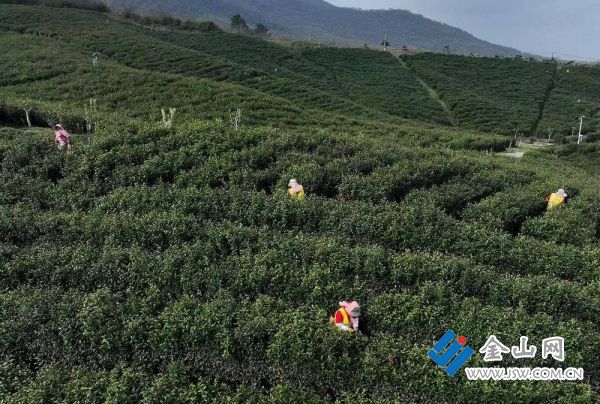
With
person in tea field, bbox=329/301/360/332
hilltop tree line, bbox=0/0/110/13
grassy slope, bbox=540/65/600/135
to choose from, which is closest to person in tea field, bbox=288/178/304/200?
person in tea field, bbox=329/301/360/332

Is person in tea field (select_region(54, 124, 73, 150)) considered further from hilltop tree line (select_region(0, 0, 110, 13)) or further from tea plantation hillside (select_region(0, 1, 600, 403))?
hilltop tree line (select_region(0, 0, 110, 13))

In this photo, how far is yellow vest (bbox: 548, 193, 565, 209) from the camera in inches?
486

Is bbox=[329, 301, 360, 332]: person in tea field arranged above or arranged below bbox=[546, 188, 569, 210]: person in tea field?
below

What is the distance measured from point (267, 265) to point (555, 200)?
8.07 metres

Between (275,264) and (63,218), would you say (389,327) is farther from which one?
(63,218)

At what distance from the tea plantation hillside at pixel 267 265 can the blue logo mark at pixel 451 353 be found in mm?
138

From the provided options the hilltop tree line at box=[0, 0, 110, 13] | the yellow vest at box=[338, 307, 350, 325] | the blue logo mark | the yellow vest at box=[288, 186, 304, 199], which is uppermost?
the hilltop tree line at box=[0, 0, 110, 13]

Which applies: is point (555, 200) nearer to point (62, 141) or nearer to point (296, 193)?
point (296, 193)

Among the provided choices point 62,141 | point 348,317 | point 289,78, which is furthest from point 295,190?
point 289,78

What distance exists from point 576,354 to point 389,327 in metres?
2.95

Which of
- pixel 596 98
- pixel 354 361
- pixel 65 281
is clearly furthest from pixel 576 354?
pixel 596 98

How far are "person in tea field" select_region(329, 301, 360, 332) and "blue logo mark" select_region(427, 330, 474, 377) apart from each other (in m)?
1.31

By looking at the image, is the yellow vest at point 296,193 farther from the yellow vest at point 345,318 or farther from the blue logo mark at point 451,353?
the blue logo mark at point 451,353

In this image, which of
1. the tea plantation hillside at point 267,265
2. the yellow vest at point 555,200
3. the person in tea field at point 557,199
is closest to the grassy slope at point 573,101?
the person in tea field at point 557,199
